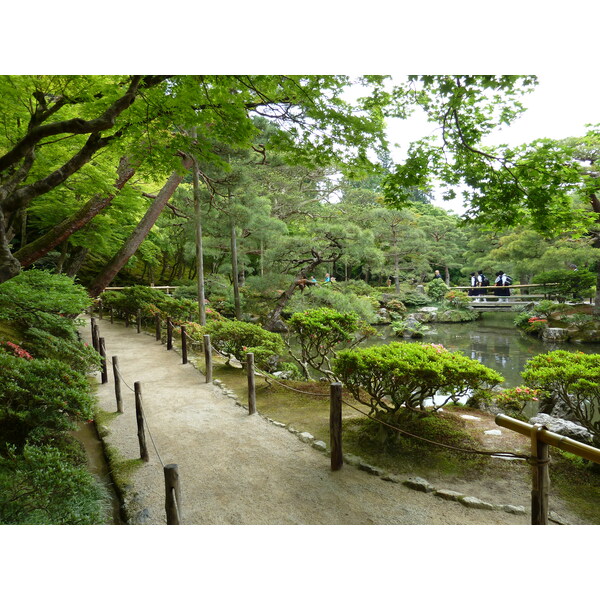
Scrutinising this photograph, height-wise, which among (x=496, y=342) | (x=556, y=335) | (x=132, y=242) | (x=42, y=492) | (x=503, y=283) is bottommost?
(x=496, y=342)

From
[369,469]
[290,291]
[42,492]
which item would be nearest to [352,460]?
[369,469]

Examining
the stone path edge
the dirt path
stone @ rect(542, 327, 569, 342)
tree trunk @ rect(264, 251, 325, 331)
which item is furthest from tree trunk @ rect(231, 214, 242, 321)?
stone @ rect(542, 327, 569, 342)

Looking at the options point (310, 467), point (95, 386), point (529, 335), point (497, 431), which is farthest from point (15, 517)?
point (529, 335)

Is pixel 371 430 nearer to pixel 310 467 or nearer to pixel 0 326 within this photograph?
pixel 310 467

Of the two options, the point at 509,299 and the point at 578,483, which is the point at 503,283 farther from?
the point at 578,483

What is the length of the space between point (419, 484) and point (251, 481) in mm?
1296

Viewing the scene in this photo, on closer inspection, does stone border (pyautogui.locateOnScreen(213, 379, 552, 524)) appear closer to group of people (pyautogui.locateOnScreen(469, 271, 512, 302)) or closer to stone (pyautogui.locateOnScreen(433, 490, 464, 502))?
stone (pyautogui.locateOnScreen(433, 490, 464, 502))

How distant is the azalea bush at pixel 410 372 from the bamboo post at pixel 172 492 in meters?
1.86

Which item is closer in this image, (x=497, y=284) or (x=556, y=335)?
(x=556, y=335)

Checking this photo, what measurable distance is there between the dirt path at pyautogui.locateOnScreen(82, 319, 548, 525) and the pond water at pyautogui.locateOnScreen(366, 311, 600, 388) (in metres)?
3.68

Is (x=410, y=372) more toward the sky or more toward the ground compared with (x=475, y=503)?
more toward the sky

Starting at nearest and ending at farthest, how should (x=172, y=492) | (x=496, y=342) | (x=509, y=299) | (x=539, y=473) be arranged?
(x=539, y=473) < (x=172, y=492) < (x=496, y=342) < (x=509, y=299)

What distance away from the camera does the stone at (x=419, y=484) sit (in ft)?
8.86

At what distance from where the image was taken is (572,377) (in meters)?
3.29
